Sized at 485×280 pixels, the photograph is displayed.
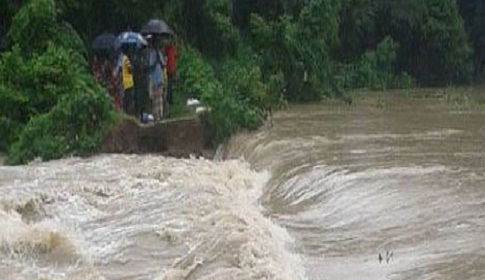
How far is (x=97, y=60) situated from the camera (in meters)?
17.3

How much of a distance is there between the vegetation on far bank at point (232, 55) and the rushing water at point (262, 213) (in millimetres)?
935

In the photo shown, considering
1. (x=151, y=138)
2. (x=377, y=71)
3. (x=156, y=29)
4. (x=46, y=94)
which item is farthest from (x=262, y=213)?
(x=377, y=71)

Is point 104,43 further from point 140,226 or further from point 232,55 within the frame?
point 140,226

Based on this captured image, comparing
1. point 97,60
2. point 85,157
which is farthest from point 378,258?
point 97,60

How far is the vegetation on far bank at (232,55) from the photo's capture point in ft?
44.4

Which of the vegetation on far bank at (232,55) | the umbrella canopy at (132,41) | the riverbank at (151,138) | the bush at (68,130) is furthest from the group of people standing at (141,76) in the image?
the bush at (68,130)

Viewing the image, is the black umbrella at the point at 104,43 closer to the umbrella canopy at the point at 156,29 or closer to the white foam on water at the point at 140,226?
the umbrella canopy at the point at 156,29

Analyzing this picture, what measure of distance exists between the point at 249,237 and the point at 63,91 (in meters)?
7.66

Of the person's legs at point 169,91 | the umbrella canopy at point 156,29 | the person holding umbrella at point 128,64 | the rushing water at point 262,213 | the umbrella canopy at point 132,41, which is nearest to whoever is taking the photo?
the rushing water at point 262,213

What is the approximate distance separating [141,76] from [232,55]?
291 inches

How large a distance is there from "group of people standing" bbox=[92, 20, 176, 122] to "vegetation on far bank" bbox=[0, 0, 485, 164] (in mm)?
389

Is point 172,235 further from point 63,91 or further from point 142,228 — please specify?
point 63,91

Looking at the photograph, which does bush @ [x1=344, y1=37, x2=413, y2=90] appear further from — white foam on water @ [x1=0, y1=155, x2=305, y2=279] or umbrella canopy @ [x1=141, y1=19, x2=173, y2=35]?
white foam on water @ [x1=0, y1=155, x2=305, y2=279]

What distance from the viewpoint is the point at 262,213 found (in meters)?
9.11
